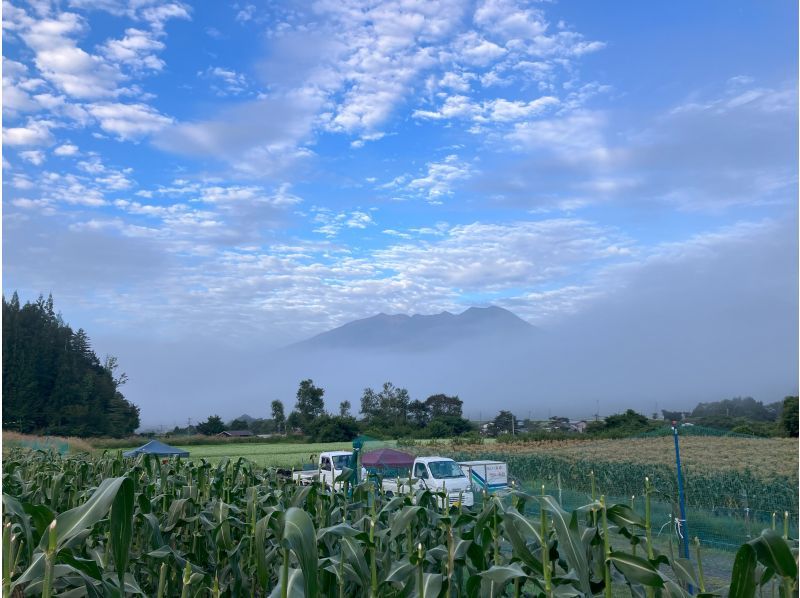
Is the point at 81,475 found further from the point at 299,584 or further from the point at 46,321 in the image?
the point at 46,321

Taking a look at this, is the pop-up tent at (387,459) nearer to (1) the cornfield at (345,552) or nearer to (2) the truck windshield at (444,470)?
(2) the truck windshield at (444,470)

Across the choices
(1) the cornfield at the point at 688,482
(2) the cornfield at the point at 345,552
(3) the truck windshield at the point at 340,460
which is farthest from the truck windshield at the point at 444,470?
(2) the cornfield at the point at 345,552

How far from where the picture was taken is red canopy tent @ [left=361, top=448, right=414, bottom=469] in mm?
19911

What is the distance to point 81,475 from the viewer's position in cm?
655

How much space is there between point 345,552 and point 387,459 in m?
18.2

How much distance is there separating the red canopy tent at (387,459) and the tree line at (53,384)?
54896 millimetres

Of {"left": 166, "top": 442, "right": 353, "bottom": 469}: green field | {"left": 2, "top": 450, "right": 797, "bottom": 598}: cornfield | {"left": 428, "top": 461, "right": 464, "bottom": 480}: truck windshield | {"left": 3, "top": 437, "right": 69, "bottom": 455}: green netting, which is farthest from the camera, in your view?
{"left": 166, "top": 442, "right": 353, "bottom": 469}: green field

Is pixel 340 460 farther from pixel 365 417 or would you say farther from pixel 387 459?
pixel 365 417

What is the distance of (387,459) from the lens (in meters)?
20.5

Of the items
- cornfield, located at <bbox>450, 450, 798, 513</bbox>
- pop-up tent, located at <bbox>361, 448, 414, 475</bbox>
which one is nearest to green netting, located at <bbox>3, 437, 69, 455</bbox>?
pop-up tent, located at <bbox>361, 448, 414, 475</bbox>

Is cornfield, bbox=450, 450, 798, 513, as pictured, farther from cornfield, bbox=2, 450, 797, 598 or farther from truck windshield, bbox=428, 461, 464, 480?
cornfield, bbox=2, 450, 797, 598

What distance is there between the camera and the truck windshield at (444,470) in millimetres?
17531

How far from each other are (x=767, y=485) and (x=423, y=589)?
17.4m

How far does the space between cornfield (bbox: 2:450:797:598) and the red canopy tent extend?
49.3 ft
